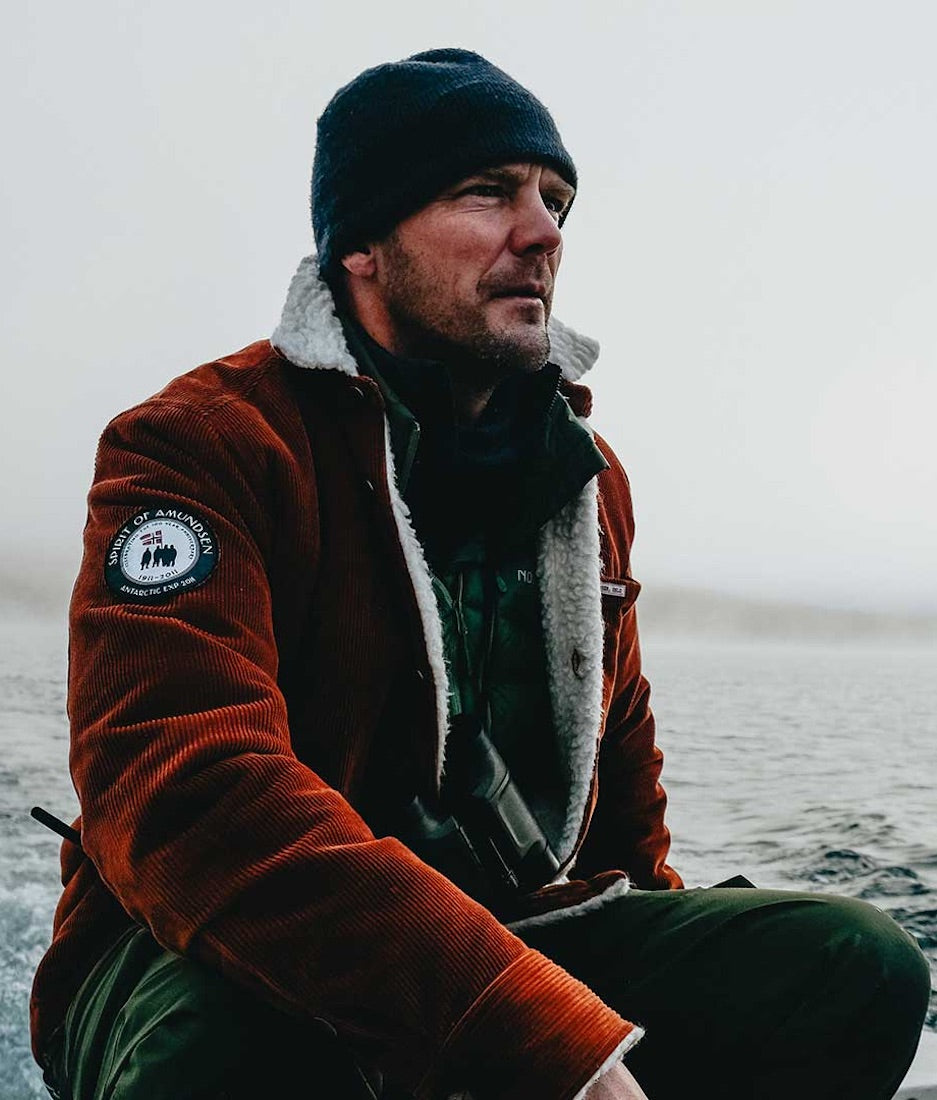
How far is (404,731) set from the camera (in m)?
1.60

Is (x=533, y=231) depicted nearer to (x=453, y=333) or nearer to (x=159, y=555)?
(x=453, y=333)

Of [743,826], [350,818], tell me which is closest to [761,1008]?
[350,818]

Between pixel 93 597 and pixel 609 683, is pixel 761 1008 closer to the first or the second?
pixel 609 683

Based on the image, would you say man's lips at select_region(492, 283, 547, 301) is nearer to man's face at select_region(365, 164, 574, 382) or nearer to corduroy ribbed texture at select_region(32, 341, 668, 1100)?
man's face at select_region(365, 164, 574, 382)

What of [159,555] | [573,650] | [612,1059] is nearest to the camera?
[612,1059]

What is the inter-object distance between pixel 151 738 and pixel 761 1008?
950 millimetres

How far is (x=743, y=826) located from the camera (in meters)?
5.04

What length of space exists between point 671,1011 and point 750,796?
4191mm

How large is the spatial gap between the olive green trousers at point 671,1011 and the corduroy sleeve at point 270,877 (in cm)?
12

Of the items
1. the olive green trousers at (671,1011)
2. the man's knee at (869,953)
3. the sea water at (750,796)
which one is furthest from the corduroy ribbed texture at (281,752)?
the sea water at (750,796)

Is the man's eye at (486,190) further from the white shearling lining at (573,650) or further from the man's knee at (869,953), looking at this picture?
the man's knee at (869,953)

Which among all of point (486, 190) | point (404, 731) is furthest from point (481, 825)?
point (486, 190)

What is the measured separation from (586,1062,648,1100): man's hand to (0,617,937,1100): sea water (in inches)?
61.3

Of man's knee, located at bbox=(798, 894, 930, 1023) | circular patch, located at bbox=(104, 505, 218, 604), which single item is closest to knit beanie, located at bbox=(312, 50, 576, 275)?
circular patch, located at bbox=(104, 505, 218, 604)
